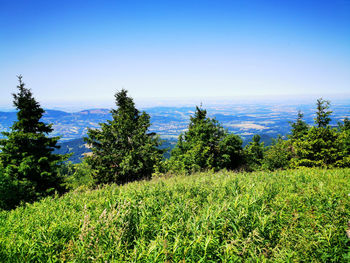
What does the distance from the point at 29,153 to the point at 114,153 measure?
27.0 feet

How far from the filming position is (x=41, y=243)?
3.19 meters

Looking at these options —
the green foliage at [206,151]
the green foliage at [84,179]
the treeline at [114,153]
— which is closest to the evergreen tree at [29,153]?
the treeline at [114,153]

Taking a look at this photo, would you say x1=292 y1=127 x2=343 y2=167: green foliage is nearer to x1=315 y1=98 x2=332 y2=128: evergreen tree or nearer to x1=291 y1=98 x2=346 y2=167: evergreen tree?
x1=291 y1=98 x2=346 y2=167: evergreen tree

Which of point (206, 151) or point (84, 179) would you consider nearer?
point (206, 151)

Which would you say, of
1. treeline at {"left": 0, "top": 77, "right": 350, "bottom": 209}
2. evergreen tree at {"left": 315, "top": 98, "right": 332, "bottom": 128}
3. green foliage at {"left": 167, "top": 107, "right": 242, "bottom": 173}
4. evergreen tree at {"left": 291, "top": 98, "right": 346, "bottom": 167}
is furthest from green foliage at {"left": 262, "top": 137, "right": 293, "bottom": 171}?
green foliage at {"left": 167, "top": 107, "right": 242, "bottom": 173}

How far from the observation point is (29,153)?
1619 cm

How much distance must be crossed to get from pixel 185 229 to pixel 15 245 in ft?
10.4

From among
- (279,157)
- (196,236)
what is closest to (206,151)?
(196,236)

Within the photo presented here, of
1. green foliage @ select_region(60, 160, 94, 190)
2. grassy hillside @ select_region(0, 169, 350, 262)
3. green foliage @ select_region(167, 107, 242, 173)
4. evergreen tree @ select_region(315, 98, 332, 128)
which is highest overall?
evergreen tree @ select_region(315, 98, 332, 128)

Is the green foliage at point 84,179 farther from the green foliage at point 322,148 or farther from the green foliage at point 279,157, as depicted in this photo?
the green foliage at point 279,157

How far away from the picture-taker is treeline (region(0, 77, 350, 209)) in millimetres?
15539

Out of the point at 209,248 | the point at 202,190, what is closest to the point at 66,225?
the point at 209,248

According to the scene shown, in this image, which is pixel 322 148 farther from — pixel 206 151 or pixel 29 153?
pixel 29 153

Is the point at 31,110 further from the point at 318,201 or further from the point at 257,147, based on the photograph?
the point at 257,147
